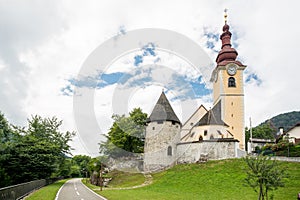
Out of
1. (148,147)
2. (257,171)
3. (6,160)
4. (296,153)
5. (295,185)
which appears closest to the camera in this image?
(257,171)

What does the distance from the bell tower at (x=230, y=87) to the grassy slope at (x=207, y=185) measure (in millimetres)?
A: 14157

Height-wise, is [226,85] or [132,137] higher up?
[226,85]

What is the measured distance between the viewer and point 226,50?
151ft

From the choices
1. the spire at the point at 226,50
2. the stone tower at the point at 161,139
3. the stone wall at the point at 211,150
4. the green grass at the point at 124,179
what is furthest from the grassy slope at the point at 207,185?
the spire at the point at 226,50

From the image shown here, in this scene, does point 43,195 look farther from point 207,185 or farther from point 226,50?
point 226,50

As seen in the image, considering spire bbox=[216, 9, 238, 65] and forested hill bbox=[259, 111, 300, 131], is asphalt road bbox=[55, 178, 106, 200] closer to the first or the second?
spire bbox=[216, 9, 238, 65]

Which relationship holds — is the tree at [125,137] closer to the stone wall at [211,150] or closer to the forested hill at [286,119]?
the stone wall at [211,150]

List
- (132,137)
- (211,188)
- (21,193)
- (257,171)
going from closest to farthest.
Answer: (257,171) → (21,193) → (211,188) → (132,137)

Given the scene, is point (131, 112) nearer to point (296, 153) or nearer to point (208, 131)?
point (208, 131)

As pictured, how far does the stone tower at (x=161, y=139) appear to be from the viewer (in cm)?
3659

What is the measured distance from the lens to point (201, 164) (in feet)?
102

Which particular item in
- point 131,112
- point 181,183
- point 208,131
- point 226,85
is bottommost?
point 181,183

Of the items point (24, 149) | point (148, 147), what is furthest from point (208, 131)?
point (24, 149)

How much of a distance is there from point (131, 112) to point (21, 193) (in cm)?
2992
